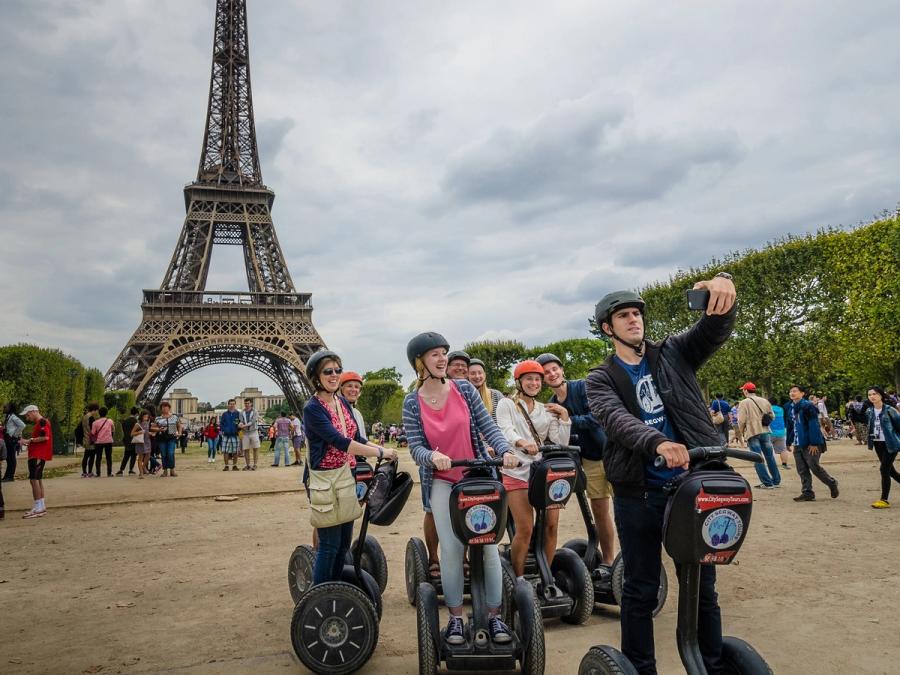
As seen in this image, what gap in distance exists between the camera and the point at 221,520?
848 centimetres

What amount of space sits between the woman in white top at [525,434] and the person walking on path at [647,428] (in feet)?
4.08

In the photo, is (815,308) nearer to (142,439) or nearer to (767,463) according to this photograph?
(767,463)

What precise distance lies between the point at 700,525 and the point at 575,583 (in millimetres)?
2243

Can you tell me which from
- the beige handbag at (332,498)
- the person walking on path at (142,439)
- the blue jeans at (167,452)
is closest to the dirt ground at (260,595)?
the beige handbag at (332,498)

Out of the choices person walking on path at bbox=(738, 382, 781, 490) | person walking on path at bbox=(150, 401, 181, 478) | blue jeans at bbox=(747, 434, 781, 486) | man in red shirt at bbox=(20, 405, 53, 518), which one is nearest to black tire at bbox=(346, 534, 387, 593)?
man in red shirt at bbox=(20, 405, 53, 518)

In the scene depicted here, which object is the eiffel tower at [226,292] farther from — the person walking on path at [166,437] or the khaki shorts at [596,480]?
the khaki shorts at [596,480]

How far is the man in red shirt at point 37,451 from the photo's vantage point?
27.6ft

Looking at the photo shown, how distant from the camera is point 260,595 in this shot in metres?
4.75

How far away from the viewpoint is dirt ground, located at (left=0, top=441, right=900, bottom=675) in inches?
134

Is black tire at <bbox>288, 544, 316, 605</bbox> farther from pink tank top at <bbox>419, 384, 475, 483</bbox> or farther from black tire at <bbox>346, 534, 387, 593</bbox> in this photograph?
pink tank top at <bbox>419, 384, 475, 483</bbox>

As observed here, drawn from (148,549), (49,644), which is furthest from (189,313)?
(49,644)

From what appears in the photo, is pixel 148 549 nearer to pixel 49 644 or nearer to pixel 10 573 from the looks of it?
pixel 10 573

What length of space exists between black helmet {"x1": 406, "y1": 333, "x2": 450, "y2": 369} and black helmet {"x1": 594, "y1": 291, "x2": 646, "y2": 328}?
99 cm

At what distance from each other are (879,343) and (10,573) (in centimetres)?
2609
